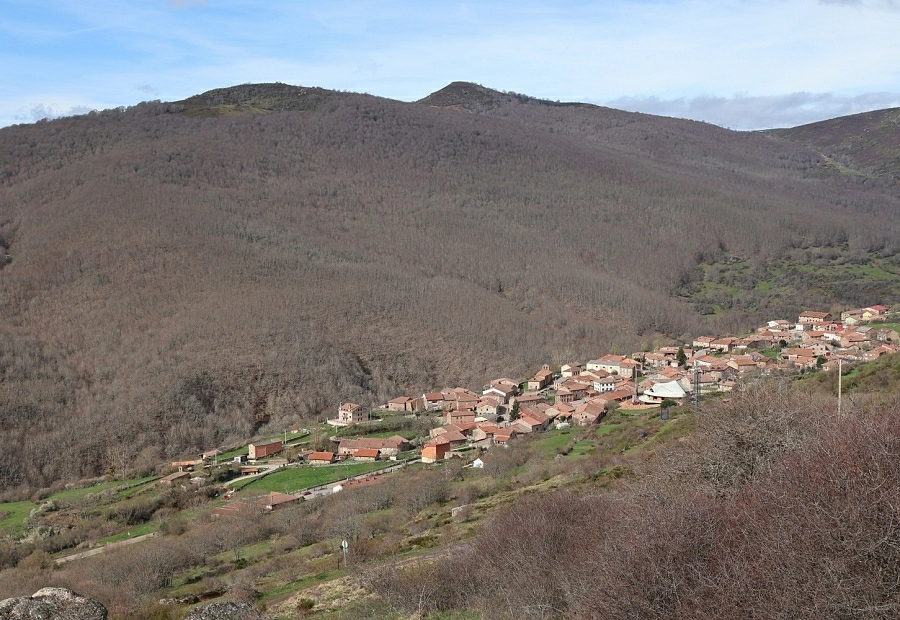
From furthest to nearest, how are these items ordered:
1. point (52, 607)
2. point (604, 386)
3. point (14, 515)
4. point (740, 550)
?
point (604, 386)
point (14, 515)
point (52, 607)
point (740, 550)

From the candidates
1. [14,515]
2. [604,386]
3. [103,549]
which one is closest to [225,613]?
[103,549]

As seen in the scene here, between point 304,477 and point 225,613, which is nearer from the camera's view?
point 225,613

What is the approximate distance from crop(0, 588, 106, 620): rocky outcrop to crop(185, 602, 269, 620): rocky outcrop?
4.44 feet

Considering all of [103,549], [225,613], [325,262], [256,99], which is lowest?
[103,549]

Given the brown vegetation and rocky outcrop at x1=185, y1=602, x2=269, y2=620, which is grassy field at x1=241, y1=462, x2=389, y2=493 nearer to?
the brown vegetation

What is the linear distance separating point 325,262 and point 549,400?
40257 mm

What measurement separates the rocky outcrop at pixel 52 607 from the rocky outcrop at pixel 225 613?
4.44ft

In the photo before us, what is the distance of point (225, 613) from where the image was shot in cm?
1054

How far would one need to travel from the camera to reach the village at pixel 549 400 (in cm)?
4022

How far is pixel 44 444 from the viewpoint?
A: 160ft

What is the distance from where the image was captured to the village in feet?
132

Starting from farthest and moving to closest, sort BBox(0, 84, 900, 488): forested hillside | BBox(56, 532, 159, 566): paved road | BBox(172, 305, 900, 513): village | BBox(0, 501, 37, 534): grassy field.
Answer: BBox(0, 84, 900, 488): forested hillside < BBox(172, 305, 900, 513): village < BBox(0, 501, 37, 534): grassy field < BBox(56, 532, 159, 566): paved road

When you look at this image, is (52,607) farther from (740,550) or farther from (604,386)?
(604,386)

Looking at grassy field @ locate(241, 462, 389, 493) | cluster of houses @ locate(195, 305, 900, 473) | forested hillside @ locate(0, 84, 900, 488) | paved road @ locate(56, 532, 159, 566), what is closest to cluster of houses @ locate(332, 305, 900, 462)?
cluster of houses @ locate(195, 305, 900, 473)
